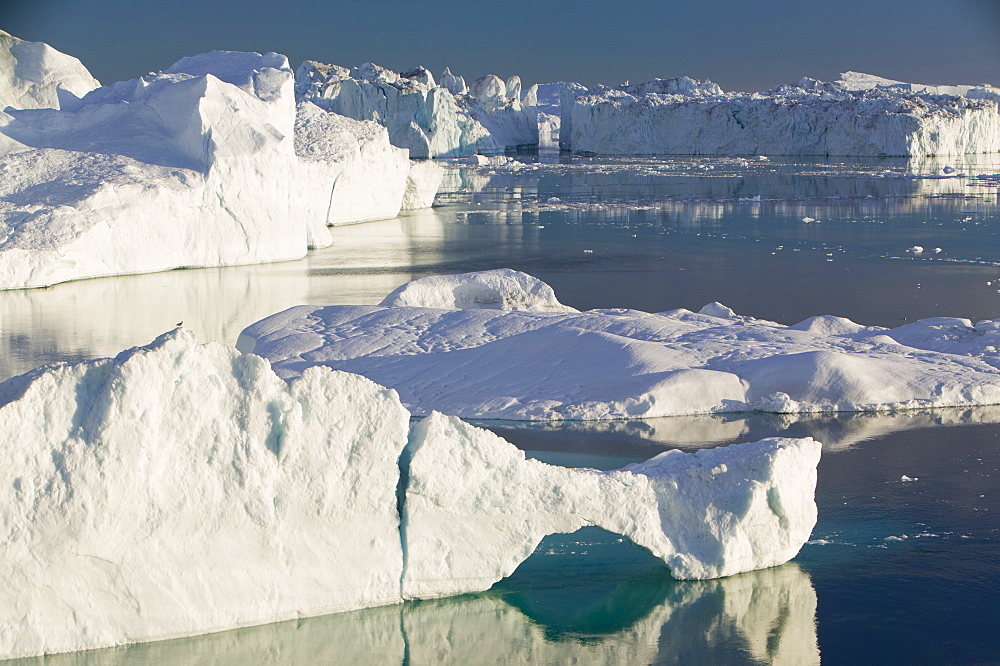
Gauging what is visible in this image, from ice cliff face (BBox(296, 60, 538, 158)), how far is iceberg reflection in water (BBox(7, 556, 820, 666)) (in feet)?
148

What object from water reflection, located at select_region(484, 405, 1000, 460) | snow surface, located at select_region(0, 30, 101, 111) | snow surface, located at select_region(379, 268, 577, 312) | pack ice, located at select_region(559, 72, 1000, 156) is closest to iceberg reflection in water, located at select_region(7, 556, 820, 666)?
water reflection, located at select_region(484, 405, 1000, 460)

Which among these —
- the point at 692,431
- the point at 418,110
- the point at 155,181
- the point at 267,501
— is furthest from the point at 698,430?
the point at 418,110

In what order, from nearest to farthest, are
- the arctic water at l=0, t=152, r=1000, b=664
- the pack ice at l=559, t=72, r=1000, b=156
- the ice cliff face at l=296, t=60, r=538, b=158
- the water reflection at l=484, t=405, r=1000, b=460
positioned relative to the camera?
the arctic water at l=0, t=152, r=1000, b=664
the water reflection at l=484, t=405, r=1000, b=460
the pack ice at l=559, t=72, r=1000, b=156
the ice cliff face at l=296, t=60, r=538, b=158

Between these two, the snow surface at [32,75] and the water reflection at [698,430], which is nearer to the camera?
the water reflection at [698,430]

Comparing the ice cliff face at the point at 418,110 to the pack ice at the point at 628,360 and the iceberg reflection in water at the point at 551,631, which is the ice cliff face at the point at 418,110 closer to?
the pack ice at the point at 628,360

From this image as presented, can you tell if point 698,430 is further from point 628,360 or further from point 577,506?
point 577,506

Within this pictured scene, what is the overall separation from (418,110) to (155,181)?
39.0 meters

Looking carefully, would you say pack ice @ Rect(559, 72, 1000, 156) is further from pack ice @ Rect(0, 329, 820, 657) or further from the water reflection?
pack ice @ Rect(0, 329, 820, 657)

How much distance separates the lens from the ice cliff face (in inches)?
2138

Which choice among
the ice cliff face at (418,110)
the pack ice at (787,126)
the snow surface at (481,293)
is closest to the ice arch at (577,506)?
the snow surface at (481,293)

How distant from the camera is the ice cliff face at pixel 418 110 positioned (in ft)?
178

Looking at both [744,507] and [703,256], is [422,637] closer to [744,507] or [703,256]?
[744,507]

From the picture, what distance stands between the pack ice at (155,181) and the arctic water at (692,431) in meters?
0.45

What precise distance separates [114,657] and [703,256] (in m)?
16.9
